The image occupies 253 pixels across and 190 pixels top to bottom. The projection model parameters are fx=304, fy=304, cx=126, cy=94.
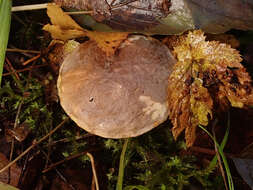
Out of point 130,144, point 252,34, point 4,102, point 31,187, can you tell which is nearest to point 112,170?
point 130,144

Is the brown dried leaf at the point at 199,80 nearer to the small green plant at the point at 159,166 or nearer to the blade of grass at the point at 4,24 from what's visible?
the small green plant at the point at 159,166

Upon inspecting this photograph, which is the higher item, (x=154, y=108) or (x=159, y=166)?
(x=154, y=108)

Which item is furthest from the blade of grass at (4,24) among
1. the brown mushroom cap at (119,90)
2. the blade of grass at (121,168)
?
the blade of grass at (121,168)

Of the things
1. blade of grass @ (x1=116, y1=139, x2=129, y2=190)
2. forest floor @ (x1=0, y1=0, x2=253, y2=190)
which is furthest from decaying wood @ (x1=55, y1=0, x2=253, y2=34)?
blade of grass @ (x1=116, y1=139, x2=129, y2=190)

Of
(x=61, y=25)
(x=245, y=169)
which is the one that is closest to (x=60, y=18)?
(x=61, y=25)

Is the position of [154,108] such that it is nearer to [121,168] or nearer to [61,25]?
[121,168]

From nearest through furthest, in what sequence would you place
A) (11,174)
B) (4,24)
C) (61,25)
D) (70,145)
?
(4,24), (61,25), (11,174), (70,145)

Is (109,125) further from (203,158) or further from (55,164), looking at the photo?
(203,158)
